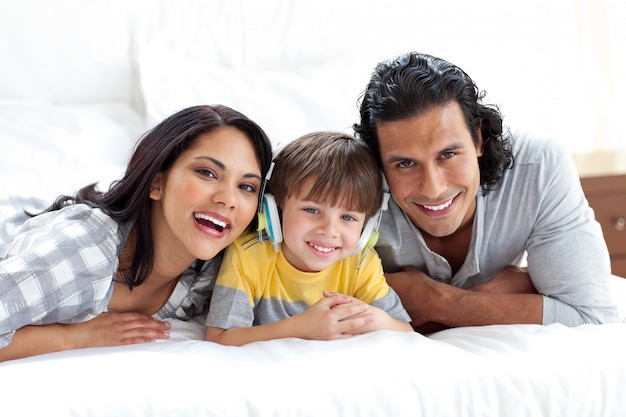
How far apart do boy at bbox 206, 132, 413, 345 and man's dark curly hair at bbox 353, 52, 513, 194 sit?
9 centimetres

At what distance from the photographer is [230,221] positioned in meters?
1.41

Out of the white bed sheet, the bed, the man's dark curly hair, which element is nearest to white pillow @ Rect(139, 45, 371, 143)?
the bed

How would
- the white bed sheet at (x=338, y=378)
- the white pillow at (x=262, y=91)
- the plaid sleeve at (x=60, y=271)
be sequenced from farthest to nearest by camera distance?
1. the white pillow at (x=262, y=91)
2. the plaid sleeve at (x=60, y=271)
3. the white bed sheet at (x=338, y=378)

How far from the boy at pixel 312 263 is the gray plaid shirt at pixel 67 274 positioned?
0.40 feet

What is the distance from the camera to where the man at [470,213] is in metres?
1.51

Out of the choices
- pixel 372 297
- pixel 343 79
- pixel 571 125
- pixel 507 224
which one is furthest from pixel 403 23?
pixel 372 297

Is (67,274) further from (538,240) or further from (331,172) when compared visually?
(538,240)

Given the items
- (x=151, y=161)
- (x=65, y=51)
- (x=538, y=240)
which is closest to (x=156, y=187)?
(x=151, y=161)

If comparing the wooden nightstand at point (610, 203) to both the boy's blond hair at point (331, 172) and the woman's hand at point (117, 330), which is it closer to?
the boy's blond hair at point (331, 172)

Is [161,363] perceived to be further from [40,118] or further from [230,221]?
[40,118]

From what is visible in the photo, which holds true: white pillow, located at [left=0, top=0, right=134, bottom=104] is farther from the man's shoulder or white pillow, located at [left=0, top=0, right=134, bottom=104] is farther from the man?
the man's shoulder

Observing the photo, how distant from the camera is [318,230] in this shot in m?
1.44

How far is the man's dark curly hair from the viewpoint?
1.50 meters

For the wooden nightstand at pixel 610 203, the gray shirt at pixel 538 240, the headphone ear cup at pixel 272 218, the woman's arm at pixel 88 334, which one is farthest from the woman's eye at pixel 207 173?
the wooden nightstand at pixel 610 203
